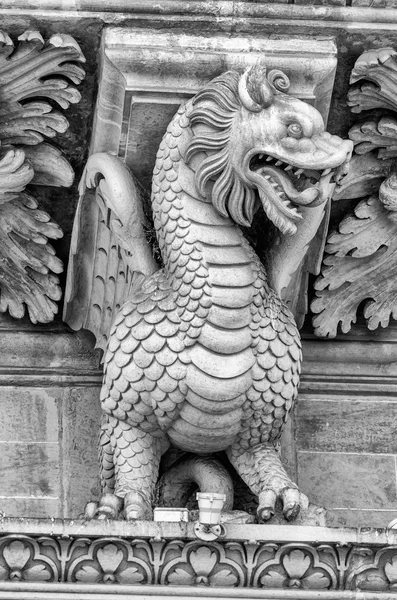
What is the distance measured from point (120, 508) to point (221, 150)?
47.0 inches

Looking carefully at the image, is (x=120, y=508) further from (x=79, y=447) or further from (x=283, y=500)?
(x=79, y=447)

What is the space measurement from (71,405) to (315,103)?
54.3 inches

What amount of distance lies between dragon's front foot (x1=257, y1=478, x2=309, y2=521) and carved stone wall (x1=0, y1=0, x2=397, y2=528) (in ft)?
2.14

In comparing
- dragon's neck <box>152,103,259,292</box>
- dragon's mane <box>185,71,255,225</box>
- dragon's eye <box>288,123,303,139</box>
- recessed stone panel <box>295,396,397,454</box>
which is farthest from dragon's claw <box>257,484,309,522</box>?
dragon's eye <box>288,123,303,139</box>

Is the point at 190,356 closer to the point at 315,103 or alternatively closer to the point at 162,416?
the point at 162,416

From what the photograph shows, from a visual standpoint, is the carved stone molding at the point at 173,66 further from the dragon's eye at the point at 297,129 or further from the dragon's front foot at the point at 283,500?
the dragon's front foot at the point at 283,500

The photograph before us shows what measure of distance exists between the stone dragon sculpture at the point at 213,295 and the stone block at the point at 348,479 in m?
0.49

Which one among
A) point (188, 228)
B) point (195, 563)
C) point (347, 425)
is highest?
point (188, 228)

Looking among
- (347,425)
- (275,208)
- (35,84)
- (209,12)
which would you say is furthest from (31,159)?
(347,425)

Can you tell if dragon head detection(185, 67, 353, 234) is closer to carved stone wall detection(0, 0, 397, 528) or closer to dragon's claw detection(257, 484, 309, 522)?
carved stone wall detection(0, 0, 397, 528)

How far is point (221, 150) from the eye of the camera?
30.4 feet

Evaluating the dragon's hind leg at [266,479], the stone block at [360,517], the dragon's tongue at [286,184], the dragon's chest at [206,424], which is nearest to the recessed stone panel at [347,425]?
the stone block at [360,517]

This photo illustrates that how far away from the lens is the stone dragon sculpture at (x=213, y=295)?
9.20 meters

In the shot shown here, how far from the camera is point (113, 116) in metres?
9.48
